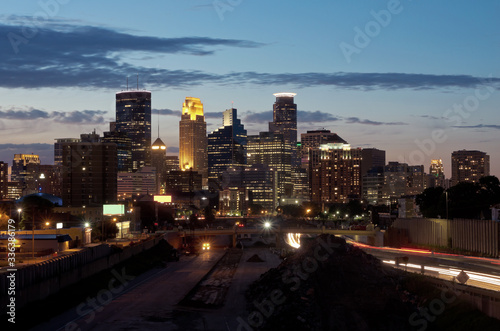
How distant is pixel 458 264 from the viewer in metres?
72.1

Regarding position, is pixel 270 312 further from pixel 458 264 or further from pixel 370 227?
pixel 370 227

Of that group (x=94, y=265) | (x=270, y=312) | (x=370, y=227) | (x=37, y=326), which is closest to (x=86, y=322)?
(x=37, y=326)

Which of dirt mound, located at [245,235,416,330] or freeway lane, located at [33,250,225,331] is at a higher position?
dirt mound, located at [245,235,416,330]

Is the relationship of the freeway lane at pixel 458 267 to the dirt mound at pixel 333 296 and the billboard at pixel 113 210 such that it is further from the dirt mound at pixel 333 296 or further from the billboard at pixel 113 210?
the billboard at pixel 113 210

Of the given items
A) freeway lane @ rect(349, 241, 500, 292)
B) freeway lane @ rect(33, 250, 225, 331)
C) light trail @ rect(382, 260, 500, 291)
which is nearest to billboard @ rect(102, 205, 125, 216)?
freeway lane @ rect(33, 250, 225, 331)

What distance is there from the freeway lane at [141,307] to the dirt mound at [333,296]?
867cm

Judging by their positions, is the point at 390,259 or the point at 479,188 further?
the point at 479,188

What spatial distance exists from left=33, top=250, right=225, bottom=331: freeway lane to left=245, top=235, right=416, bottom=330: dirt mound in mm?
8672

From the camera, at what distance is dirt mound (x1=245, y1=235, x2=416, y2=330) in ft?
162

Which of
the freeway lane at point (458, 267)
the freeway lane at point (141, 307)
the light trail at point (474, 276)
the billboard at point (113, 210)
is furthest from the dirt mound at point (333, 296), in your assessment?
the billboard at point (113, 210)

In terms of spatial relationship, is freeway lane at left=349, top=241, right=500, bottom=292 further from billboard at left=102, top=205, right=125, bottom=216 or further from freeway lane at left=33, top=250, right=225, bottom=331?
billboard at left=102, top=205, right=125, bottom=216

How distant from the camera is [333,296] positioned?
53812 millimetres

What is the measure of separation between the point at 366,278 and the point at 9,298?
29036mm

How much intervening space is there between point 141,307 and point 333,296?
69.6ft
